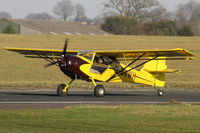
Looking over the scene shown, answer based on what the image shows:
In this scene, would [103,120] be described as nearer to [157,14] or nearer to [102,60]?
[102,60]

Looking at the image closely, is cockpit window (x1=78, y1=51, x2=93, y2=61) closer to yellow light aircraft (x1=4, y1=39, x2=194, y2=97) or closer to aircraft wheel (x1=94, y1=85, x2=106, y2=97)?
yellow light aircraft (x1=4, y1=39, x2=194, y2=97)

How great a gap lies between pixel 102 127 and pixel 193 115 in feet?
11.2

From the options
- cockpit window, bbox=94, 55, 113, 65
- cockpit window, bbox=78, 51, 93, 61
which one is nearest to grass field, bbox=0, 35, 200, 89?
cockpit window, bbox=94, 55, 113, 65

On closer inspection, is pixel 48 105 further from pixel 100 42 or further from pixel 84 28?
pixel 84 28

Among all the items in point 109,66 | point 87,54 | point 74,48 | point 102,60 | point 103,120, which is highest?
point 74,48

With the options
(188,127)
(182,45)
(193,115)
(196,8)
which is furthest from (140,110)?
(196,8)

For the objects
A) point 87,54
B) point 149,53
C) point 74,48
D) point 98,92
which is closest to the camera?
point 98,92

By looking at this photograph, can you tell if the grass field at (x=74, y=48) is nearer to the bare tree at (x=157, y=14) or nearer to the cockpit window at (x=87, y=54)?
the cockpit window at (x=87, y=54)

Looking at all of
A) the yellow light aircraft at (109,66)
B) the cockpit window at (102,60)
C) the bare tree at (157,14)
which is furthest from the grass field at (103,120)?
the bare tree at (157,14)

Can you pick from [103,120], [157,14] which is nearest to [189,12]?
[157,14]

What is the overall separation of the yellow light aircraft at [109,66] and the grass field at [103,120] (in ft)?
15.3

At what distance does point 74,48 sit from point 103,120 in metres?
40.8

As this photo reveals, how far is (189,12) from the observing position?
147 meters

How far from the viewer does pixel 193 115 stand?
14.1 m
